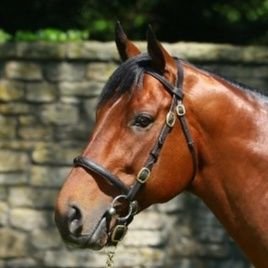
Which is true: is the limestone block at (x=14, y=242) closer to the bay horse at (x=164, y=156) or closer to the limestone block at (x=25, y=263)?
the limestone block at (x=25, y=263)

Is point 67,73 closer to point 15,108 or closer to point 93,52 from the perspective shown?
point 93,52

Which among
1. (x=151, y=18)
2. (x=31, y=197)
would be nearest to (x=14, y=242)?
(x=31, y=197)

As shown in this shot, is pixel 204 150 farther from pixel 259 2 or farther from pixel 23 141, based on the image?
pixel 259 2

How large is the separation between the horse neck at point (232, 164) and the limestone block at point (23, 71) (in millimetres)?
3407

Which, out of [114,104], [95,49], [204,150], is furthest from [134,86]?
[95,49]

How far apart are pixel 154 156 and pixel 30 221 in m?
3.54

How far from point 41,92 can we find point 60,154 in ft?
1.36

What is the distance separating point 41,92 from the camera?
268 inches

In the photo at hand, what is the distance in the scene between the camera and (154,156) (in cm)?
340

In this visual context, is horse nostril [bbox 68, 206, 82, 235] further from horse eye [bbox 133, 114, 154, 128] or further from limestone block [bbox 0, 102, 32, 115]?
limestone block [bbox 0, 102, 32, 115]

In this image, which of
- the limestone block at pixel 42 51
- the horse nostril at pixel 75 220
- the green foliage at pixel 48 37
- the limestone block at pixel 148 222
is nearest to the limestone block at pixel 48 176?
the limestone block at pixel 148 222

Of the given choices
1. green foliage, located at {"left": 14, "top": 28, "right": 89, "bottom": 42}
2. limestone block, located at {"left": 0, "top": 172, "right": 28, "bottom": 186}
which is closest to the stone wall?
limestone block, located at {"left": 0, "top": 172, "right": 28, "bottom": 186}

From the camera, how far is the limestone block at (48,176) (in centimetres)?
682

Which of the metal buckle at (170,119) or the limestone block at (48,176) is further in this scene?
the limestone block at (48,176)
